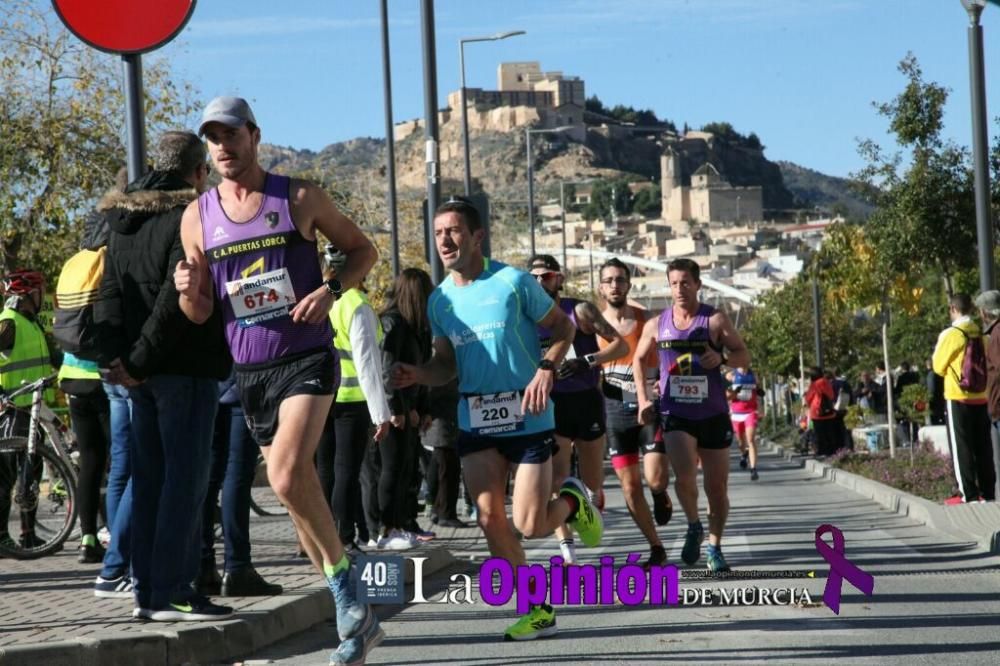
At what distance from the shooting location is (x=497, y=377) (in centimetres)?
840

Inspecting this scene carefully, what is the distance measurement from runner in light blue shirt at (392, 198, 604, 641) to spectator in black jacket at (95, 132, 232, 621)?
1019 millimetres

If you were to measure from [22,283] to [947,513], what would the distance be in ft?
28.1

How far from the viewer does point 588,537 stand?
8.97 metres

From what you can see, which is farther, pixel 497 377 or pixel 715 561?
pixel 715 561

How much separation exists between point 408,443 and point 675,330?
2.60 metres

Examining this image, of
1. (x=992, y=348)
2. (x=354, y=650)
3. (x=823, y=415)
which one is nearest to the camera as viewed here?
(x=354, y=650)

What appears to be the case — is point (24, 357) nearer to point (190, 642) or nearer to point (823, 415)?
point (190, 642)

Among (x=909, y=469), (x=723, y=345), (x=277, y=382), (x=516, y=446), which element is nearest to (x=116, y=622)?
(x=277, y=382)

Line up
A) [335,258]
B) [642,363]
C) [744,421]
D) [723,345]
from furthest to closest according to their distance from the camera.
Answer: [744,421] < [642,363] < [723,345] < [335,258]

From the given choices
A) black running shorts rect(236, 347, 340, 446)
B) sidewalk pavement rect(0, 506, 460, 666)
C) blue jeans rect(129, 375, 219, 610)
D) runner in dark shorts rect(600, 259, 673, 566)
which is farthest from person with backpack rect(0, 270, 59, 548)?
black running shorts rect(236, 347, 340, 446)

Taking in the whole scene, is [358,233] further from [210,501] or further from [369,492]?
[369,492]

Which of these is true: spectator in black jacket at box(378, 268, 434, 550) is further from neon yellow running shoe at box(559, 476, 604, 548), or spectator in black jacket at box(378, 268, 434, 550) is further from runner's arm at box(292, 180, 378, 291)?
runner's arm at box(292, 180, 378, 291)

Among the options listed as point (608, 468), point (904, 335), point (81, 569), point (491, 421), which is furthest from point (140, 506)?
point (904, 335)

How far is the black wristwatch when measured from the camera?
23.5ft
